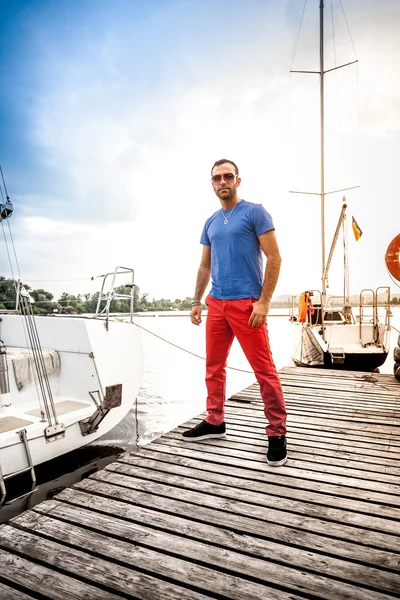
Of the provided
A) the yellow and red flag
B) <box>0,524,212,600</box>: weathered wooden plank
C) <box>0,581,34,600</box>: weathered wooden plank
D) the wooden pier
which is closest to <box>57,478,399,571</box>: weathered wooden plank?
the wooden pier

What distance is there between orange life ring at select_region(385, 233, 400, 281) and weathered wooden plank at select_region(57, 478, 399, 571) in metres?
5.22

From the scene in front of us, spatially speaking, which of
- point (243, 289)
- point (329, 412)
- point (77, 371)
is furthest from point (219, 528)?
point (77, 371)

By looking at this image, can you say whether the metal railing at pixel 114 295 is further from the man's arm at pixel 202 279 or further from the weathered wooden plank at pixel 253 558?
the weathered wooden plank at pixel 253 558

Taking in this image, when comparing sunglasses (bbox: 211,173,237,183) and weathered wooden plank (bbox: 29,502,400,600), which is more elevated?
sunglasses (bbox: 211,173,237,183)

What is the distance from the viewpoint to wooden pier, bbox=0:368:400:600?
1.34 metres

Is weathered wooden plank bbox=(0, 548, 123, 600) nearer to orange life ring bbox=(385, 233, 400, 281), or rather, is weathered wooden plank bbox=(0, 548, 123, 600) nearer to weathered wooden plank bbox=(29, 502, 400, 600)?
weathered wooden plank bbox=(29, 502, 400, 600)

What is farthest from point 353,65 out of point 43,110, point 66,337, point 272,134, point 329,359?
point 43,110

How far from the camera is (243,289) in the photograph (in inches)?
99.9

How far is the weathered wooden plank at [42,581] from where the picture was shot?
1.30 meters

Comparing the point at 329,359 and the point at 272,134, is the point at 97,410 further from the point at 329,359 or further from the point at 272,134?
the point at 272,134

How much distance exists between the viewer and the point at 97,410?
14.0 feet

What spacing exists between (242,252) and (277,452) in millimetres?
1365

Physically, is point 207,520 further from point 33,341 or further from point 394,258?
point 394,258

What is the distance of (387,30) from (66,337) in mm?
21379
